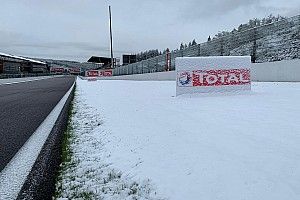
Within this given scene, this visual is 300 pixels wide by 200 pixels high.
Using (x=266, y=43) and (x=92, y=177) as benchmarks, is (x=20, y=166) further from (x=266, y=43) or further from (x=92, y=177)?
(x=266, y=43)

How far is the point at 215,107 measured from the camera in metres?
8.31

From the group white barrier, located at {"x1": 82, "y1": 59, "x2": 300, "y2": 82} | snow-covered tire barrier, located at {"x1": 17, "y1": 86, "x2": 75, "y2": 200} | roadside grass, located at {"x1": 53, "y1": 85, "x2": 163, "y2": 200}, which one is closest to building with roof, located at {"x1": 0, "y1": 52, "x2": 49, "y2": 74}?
white barrier, located at {"x1": 82, "y1": 59, "x2": 300, "y2": 82}

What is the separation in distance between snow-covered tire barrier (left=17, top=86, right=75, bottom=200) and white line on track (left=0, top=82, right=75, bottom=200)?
0.07 meters

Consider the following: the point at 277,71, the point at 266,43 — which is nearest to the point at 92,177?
the point at 277,71

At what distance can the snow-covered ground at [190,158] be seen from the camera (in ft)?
10.9

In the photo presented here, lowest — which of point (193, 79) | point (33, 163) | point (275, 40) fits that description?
point (33, 163)

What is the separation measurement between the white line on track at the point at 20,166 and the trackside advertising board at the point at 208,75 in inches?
209

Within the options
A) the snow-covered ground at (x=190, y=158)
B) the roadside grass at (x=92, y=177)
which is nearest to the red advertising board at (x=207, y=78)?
the snow-covered ground at (x=190, y=158)

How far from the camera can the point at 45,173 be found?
426 cm

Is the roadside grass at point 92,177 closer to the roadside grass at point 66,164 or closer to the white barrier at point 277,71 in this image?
the roadside grass at point 66,164

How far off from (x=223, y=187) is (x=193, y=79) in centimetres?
823

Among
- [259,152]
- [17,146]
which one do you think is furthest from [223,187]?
[17,146]

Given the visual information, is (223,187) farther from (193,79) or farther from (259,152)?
(193,79)

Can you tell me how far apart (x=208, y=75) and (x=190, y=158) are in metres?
7.48
